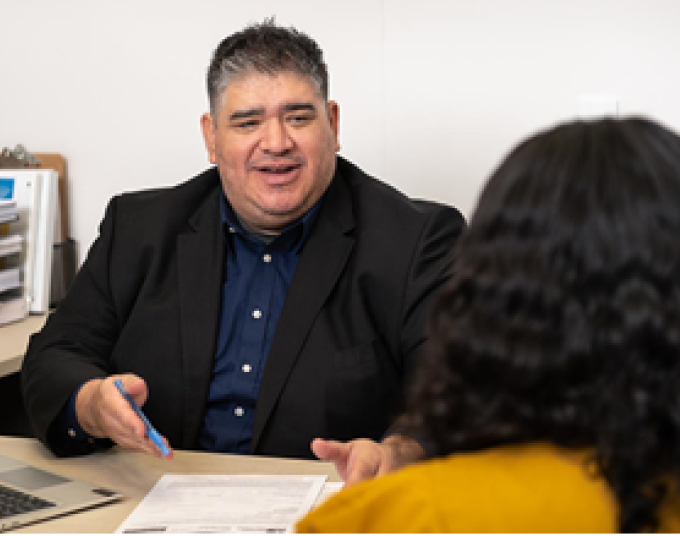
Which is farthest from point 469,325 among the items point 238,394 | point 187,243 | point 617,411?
point 187,243

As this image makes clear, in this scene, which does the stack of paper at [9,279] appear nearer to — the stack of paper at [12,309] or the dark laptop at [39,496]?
the stack of paper at [12,309]

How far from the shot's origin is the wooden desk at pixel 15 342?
6.84 feet

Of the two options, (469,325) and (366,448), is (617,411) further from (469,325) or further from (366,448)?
(366,448)

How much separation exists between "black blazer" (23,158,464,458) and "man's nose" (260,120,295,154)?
159 mm

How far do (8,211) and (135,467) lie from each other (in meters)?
1.15

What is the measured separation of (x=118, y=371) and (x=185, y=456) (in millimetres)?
351

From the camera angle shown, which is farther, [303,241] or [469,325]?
[303,241]

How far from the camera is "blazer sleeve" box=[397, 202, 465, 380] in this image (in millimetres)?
1731

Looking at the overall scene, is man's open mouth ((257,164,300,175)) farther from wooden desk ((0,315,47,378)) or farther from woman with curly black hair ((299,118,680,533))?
woman with curly black hair ((299,118,680,533))

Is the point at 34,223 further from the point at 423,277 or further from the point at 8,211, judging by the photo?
the point at 423,277

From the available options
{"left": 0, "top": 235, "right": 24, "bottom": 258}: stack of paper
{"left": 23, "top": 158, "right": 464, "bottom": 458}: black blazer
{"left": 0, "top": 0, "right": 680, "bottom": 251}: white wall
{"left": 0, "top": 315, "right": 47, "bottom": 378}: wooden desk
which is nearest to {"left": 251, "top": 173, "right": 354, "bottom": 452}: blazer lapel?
{"left": 23, "top": 158, "right": 464, "bottom": 458}: black blazer

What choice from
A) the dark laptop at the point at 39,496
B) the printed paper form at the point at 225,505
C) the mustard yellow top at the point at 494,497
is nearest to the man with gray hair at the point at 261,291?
the dark laptop at the point at 39,496

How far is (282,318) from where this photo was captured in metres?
1.73

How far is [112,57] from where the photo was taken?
2.70m
